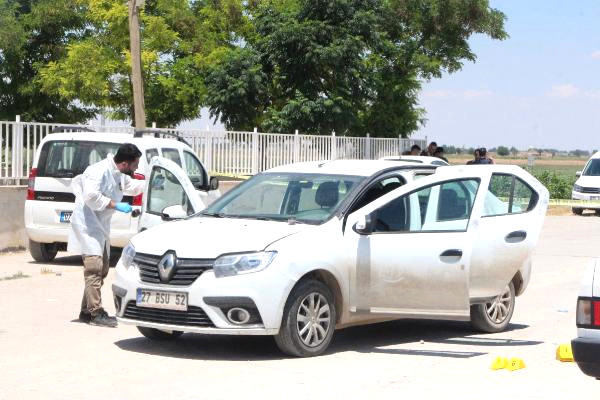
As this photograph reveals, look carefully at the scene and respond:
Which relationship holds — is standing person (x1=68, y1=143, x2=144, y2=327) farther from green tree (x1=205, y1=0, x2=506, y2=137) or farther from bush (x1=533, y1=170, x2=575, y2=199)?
bush (x1=533, y1=170, x2=575, y2=199)

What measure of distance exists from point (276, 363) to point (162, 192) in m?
5.74

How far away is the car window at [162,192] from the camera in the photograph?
14.2m

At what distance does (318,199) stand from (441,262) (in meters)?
1.19

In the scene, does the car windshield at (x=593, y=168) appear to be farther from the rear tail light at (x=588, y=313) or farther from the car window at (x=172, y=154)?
the rear tail light at (x=588, y=313)

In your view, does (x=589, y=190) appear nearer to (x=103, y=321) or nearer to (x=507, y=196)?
(x=507, y=196)

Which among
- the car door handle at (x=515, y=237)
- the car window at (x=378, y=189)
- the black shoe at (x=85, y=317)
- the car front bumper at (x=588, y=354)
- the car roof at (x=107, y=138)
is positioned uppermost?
the car roof at (x=107, y=138)

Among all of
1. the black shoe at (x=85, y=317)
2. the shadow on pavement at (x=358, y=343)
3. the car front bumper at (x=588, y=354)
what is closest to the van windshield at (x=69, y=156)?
the black shoe at (x=85, y=317)

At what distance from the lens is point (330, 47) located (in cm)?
4278

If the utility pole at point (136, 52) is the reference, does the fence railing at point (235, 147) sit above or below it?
below

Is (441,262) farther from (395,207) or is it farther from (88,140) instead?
(88,140)

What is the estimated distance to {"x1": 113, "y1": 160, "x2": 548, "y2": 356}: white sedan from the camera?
9.08 metres

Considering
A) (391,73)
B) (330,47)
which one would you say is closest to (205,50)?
(391,73)

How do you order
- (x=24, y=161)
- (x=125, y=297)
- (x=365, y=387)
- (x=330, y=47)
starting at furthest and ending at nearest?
1. (x=330, y=47)
2. (x=24, y=161)
3. (x=125, y=297)
4. (x=365, y=387)

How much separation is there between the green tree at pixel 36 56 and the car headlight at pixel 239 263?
46659 mm
